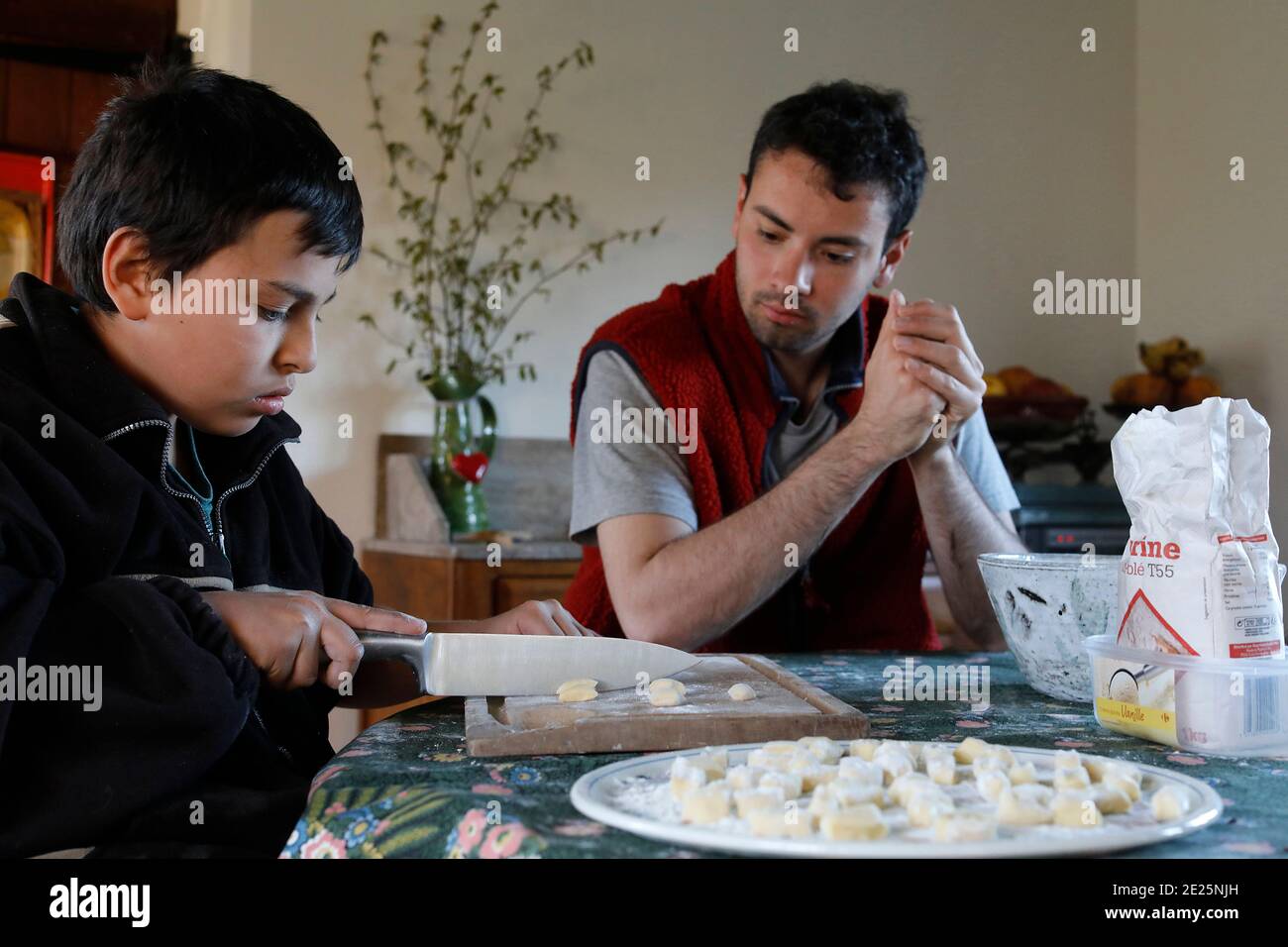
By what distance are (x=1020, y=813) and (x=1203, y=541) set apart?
0.30 metres

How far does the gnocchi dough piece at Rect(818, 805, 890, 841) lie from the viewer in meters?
0.53

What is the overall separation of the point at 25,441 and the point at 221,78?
41 centimetres

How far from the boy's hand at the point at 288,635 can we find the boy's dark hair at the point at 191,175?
0.31 m

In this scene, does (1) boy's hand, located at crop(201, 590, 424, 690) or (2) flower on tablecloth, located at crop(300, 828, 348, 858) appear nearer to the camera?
(2) flower on tablecloth, located at crop(300, 828, 348, 858)

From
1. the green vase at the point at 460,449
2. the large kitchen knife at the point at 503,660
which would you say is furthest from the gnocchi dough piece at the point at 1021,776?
the green vase at the point at 460,449

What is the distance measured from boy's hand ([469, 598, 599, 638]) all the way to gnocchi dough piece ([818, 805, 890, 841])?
588mm

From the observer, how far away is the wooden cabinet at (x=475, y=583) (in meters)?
2.46

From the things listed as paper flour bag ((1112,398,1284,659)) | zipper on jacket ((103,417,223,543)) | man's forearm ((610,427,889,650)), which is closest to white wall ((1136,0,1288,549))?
man's forearm ((610,427,889,650))

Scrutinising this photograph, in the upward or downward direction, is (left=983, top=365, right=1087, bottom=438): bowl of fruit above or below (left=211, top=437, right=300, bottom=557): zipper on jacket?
above

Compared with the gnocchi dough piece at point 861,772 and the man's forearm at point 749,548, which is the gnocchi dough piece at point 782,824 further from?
the man's forearm at point 749,548

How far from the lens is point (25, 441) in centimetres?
79

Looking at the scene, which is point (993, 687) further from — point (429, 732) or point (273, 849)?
point (273, 849)

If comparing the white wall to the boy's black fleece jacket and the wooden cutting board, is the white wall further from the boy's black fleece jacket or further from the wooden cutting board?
the boy's black fleece jacket
